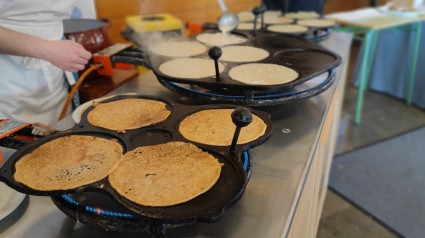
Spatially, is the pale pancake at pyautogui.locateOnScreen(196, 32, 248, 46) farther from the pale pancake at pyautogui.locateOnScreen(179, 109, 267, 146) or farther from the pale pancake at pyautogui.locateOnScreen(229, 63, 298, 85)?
the pale pancake at pyautogui.locateOnScreen(179, 109, 267, 146)

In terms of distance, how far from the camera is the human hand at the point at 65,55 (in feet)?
4.54

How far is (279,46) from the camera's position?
1.92 meters

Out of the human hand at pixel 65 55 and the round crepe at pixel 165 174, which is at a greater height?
the human hand at pixel 65 55

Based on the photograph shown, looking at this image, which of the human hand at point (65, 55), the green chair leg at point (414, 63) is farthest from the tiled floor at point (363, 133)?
the human hand at point (65, 55)

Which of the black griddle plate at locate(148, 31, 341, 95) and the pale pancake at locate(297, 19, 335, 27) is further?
the pale pancake at locate(297, 19, 335, 27)

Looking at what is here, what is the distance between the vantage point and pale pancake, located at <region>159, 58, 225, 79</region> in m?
1.56

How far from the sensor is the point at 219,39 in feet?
6.81

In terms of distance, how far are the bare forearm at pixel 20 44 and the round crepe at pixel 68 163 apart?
0.54m

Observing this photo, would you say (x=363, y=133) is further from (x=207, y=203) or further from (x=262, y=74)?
(x=207, y=203)

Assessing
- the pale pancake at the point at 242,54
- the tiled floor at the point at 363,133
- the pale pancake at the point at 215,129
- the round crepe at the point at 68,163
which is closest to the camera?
the round crepe at the point at 68,163

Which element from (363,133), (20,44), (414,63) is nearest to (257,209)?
(20,44)

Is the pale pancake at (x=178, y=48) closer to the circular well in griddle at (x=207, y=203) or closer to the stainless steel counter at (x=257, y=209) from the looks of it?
the stainless steel counter at (x=257, y=209)

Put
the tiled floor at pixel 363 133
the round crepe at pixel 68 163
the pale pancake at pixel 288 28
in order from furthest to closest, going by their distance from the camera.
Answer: the tiled floor at pixel 363 133 < the pale pancake at pixel 288 28 < the round crepe at pixel 68 163

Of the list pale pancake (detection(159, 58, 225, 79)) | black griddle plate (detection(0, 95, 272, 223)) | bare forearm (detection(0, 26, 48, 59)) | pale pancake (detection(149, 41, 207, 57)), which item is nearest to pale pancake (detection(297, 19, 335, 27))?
pale pancake (detection(149, 41, 207, 57))
